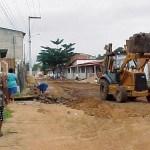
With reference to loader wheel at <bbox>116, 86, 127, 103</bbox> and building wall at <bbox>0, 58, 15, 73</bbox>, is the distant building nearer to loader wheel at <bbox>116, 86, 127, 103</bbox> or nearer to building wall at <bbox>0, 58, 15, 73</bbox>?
building wall at <bbox>0, 58, 15, 73</bbox>

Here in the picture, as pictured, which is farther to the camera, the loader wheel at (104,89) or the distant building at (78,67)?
the distant building at (78,67)

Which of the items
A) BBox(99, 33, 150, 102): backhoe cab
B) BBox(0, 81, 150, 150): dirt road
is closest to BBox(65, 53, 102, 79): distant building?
BBox(99, 33, 150, 102): backhoe cab

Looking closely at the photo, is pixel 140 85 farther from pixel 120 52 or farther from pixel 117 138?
pixel 117 138

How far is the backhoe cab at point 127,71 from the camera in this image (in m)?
17.5

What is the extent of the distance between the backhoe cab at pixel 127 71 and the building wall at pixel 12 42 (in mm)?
32009

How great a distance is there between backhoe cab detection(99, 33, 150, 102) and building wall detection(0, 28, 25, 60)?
3201 centimetres

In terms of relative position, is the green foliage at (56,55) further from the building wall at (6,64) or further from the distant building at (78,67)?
the building wall at (6,64)

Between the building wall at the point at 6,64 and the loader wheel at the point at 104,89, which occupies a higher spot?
the building wall at the point at 6,64

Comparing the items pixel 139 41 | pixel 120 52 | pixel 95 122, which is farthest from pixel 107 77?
pixel 95 122

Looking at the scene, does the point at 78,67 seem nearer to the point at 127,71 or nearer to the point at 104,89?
the point at 104,89

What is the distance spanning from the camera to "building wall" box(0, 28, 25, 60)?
2064 inches

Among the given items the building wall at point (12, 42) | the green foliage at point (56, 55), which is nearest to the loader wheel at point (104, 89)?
the building wall at point (12, 42)

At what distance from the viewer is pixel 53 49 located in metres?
82.9

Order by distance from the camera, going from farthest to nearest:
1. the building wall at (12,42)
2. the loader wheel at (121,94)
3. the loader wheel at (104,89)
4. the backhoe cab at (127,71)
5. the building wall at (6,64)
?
the building wall at (12,42) < the building wall at (6,64) < the loader wheel at (104,89) < the loader wheel at (121,94) < the backhoe cab at (127,71)
